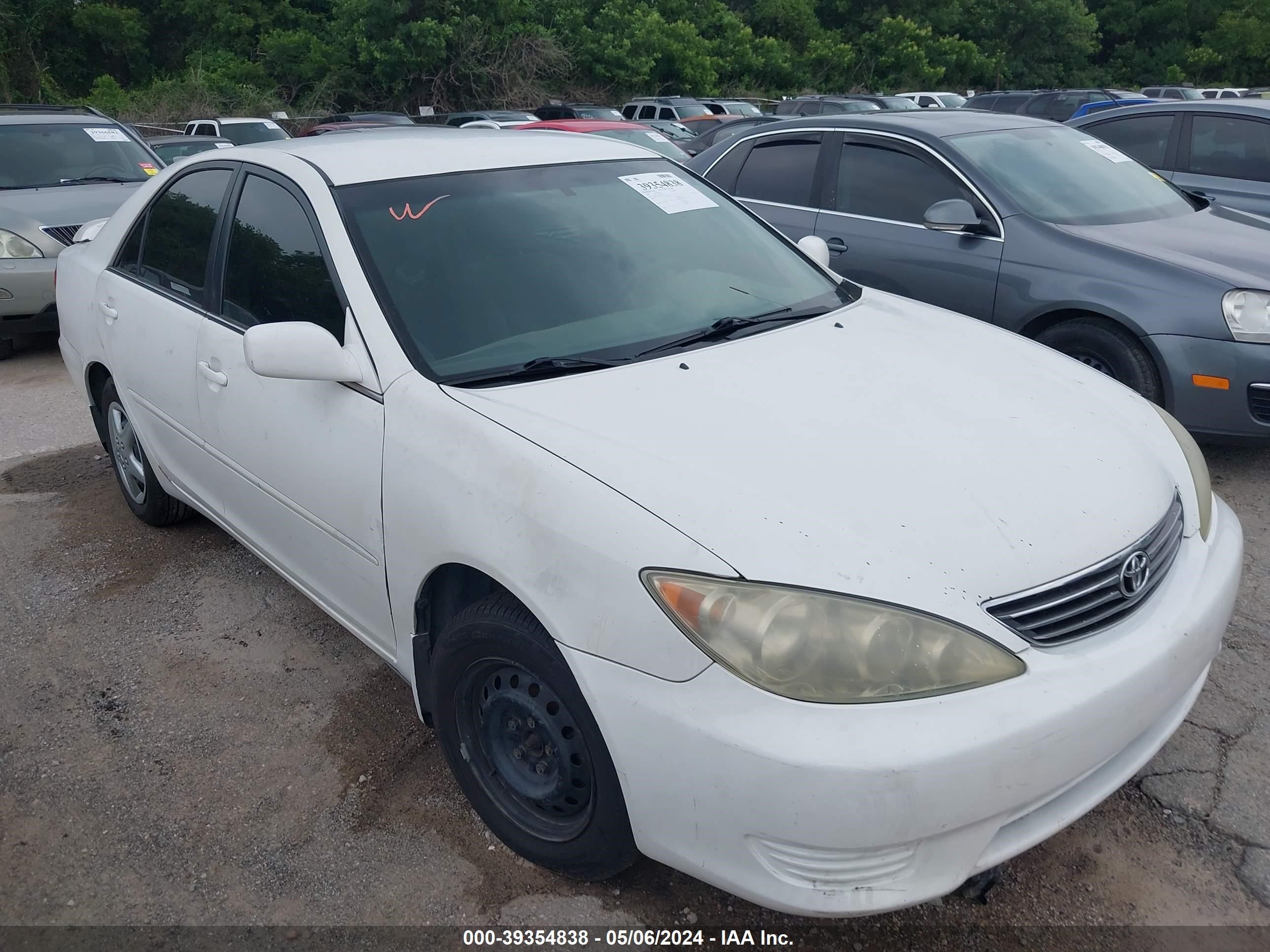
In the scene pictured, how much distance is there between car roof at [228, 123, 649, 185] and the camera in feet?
9.98

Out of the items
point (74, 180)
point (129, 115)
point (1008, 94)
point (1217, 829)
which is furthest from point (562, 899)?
point (129, 115)

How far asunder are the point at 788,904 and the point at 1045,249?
3821 mm

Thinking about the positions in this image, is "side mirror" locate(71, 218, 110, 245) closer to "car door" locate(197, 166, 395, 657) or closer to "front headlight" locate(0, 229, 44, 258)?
"car door" locate(197, 166, 395, 657)

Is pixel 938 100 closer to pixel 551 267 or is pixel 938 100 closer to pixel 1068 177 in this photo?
pixel 1068 177

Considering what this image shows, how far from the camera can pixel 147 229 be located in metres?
3.91

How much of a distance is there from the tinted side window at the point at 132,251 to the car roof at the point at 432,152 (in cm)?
63

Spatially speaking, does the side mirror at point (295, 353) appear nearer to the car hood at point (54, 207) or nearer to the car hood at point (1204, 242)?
the car hood at point (1204, 242)

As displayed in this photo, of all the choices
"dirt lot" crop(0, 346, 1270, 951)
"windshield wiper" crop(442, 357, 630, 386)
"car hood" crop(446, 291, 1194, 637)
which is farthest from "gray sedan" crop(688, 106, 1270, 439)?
"windshield wiper" crop(442, 357, 630, 386)

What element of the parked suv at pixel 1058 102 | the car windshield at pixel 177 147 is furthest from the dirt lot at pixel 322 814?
the parked suv at pixel 1058 102

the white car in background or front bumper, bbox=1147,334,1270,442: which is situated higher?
the white car in background

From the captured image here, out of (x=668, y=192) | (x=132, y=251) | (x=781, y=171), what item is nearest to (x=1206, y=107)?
(x=781, y=171)

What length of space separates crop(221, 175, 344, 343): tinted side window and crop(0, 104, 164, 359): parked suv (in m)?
4.02

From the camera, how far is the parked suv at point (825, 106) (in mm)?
22562

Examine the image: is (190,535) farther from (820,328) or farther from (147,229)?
(820,328)
